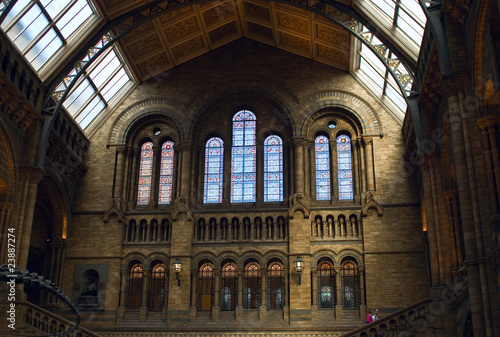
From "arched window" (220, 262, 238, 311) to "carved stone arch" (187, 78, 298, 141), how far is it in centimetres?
678

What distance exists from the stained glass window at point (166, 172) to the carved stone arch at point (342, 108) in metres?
6.35

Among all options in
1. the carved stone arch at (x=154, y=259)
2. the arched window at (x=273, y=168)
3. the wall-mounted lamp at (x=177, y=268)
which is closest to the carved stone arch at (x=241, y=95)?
the arched window at (x=273, y=168)

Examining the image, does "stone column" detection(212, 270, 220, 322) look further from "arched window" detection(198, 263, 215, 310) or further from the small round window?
the small round window

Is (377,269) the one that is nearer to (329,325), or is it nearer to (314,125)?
(329,325)

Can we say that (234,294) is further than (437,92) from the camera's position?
Yes

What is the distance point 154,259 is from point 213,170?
5.22 meters

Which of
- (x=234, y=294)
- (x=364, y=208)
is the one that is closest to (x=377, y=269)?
(x=364, y=208)

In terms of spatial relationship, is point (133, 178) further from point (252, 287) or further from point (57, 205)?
point (252, 287)

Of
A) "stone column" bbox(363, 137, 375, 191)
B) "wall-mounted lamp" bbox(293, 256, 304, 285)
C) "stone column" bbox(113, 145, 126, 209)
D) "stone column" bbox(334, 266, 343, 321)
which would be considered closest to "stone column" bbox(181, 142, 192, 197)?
"stone column" bbox(113, 145, 126, 209)

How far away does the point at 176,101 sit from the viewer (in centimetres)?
3027

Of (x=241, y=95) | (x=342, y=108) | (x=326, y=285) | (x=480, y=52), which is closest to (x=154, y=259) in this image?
(x=326, y=285)

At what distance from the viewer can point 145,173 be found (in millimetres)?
29750

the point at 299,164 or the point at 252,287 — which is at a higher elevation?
the point at 299,164

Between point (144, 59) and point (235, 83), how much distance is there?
4666 millimetres
